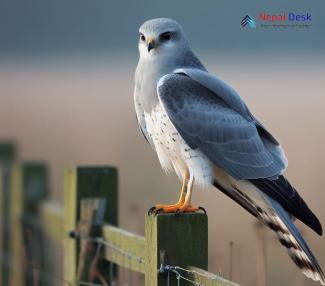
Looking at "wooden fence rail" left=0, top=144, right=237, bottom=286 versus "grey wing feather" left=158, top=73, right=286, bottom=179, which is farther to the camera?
"grey wing feather" left=158, top=73, right=286, bottom=179

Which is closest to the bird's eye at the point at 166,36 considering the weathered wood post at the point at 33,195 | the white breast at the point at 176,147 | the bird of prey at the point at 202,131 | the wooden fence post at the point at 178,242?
the bird of prey at the point at 202,131

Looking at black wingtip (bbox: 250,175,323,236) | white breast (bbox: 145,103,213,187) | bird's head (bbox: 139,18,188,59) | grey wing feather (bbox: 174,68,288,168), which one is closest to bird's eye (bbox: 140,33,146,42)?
bird's head (bbox: 139,18,188,59)

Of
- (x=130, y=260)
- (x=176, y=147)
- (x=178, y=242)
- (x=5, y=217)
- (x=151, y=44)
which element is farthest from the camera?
(x=5, y=217)

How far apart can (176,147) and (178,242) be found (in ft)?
3.82

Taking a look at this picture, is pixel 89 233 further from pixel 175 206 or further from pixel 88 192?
pixel 175 206

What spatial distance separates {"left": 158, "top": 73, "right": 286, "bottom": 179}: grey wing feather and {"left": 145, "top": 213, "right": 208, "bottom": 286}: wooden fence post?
3.66ft

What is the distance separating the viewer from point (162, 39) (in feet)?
18.3

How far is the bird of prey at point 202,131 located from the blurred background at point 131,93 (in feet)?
0.95

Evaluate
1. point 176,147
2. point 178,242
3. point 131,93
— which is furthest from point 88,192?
point 131,93

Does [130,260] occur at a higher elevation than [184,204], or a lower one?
lower

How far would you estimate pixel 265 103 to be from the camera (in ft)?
30.6

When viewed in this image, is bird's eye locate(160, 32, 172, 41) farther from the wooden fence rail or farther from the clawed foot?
the clawed foot

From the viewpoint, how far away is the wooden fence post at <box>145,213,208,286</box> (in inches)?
164

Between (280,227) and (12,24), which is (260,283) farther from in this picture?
(12,24)
